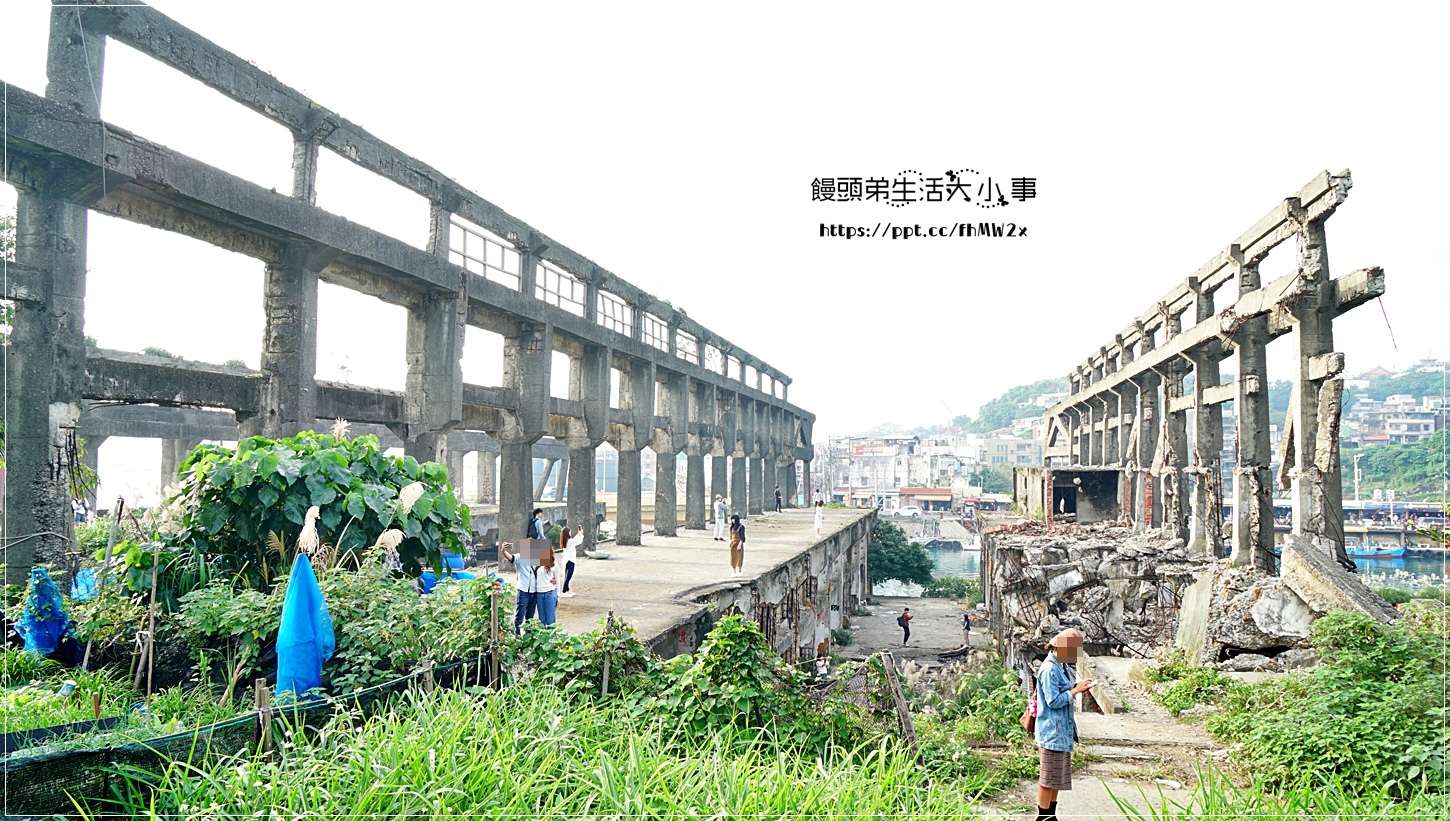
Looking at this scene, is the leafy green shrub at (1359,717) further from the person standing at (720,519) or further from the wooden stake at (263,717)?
the person standing at (720,519)

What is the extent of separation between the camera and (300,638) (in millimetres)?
5258

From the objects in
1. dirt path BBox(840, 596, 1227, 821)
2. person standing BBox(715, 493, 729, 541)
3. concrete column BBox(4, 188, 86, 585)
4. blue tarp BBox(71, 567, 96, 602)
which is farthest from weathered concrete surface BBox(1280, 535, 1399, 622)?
person standing BBox(715, 493, 729, 541)

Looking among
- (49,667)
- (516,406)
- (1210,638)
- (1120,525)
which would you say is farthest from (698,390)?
(49,667)

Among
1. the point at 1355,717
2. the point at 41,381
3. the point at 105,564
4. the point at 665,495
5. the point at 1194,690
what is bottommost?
the point at 1194,690

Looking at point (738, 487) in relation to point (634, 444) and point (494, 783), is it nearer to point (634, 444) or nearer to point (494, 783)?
point (634, 444)

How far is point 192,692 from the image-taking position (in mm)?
5766

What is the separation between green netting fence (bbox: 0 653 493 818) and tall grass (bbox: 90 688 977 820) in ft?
0.26

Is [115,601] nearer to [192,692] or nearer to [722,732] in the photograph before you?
[192,692]

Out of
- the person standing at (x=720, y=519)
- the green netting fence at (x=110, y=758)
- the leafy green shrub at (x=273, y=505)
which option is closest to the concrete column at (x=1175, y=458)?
the person standing at (x=720, y=519)

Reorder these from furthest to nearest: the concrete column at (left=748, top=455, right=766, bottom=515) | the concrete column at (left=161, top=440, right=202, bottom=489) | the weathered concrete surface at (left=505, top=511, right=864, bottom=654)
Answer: the concrete column at (left=748, top=455, right=766, bottom=515) → the concrete column at (left=161, top=440, right=202, bottom=489) → the weathered concrete surface at (left=505, top=511, right=864, bottom=654)

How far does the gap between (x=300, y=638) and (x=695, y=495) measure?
1960cm

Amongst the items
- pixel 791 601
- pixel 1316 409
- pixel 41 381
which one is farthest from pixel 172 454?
pixel 1316 409

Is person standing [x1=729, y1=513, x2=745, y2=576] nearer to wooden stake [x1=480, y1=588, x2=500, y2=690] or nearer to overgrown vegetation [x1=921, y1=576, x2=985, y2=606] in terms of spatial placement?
wooden stake [x1=480, y1=588, x2=500, y2=690]

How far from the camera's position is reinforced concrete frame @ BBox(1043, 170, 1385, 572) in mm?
10414
